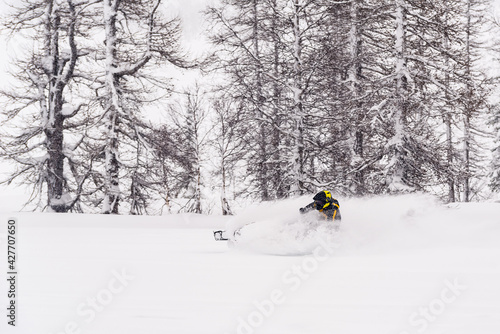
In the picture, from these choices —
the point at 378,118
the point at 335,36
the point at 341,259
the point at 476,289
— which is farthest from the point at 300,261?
the point at 335,36

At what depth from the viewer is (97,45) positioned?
55.3ft

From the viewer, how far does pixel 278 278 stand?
532 cm

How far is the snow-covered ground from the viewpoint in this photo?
142 inches

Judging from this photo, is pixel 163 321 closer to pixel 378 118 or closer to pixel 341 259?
pixel 341 259

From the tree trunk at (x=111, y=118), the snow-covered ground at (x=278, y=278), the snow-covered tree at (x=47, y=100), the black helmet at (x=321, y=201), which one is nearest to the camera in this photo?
the snow-covered ground at (x=278, y=278)

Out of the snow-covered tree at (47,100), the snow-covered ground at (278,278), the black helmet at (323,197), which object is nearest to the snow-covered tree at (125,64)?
the snow-covered tree at (47,100)

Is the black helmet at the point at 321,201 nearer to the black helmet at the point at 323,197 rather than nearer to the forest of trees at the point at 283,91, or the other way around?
the black helmet at the point at 323,197

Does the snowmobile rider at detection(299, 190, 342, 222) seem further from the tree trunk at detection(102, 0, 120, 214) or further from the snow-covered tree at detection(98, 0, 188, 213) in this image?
the tree trunk at detection(102, 0, 120, 214)

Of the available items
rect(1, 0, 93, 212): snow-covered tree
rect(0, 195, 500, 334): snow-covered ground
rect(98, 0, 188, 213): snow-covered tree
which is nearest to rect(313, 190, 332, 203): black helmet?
rect(0, 195, 500, 334): snow-covered ground

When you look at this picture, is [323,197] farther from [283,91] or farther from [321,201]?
[283,91]

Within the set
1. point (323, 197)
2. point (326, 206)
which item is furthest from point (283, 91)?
point (326, 206)

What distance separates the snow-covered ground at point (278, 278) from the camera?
3.62m

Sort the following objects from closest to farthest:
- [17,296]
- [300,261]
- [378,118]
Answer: [17,296]
[300,261]
[378,118]

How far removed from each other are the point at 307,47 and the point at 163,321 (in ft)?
43.1
